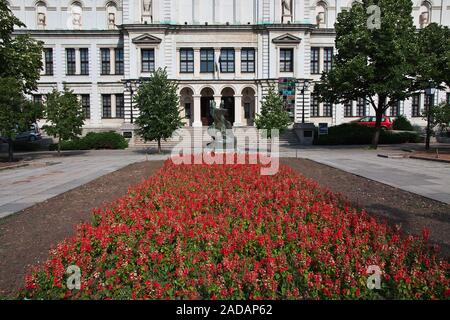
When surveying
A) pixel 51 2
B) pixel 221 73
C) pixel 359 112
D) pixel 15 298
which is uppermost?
pixel 51 2

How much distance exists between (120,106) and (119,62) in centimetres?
596

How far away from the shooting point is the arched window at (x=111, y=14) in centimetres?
4862

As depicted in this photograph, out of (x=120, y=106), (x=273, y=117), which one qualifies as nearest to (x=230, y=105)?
(x=120, y=106)

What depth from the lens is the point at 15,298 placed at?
166 inches

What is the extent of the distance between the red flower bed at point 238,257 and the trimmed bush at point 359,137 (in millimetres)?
30039

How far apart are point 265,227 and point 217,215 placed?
1327 millimetres

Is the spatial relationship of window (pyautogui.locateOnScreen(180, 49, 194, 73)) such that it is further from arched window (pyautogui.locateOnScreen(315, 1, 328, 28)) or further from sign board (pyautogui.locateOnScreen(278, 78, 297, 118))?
arched window (pyautogui.locateOnScreen(315, 1, 328, 28))

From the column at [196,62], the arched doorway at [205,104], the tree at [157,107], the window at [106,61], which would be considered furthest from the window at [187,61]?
the tree at [157,107]

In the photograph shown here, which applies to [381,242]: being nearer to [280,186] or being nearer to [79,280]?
[79,280]

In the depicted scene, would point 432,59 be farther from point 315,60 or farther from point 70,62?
point 70,62

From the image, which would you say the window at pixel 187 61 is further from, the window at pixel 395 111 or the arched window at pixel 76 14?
the window at pixel 395 111

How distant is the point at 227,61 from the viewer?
150 feet

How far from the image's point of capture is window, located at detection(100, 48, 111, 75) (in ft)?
156

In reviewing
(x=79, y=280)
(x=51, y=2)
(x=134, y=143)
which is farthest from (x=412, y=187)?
(x=51, y=2)
